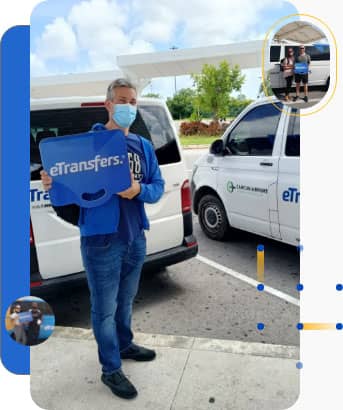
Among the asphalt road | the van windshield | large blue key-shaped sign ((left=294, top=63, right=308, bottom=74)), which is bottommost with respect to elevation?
the asphalt road

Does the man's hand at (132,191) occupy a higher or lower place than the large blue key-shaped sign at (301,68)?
lower

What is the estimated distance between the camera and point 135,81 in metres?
1.84

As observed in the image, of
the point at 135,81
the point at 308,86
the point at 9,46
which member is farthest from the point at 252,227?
the point at 9,46

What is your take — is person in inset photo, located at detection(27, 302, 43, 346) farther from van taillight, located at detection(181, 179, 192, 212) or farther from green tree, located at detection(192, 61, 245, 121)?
green tree, located at detection(192, 61, 245, 121)

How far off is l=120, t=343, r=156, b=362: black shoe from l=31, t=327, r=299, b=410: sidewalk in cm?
3

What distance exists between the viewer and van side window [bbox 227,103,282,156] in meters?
2.26

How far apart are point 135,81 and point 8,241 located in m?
1.06

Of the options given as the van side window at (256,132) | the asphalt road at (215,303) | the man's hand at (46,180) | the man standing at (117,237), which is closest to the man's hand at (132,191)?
the man standing at (117,237)

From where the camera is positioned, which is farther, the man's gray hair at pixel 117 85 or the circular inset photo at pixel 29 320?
the circular inset photo at pixel 29 320

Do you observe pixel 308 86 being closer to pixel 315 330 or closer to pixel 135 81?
pixel 135 81

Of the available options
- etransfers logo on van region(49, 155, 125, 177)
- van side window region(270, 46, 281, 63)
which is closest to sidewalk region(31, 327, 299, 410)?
etransfers logo on van region(49, 155, 125, 177)

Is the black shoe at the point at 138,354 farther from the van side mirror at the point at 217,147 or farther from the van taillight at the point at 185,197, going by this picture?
the van side mirror at the point at 217,147

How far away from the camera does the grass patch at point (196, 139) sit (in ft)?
7.24

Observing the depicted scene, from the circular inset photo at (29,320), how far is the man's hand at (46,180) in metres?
0.62
